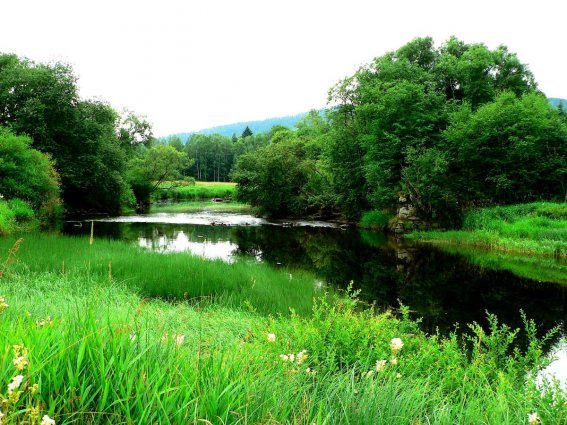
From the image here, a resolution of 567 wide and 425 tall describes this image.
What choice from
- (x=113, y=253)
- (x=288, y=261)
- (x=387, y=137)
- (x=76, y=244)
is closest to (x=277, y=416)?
(x=113, y=253)

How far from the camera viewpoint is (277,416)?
222 centimetres

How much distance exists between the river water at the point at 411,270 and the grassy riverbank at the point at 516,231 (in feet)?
4.18

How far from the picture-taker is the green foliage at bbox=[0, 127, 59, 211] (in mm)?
22938

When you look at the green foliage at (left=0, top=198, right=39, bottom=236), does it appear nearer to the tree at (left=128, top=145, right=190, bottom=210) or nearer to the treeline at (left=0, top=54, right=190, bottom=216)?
the treeline at (left=0, top=54, right=190, bottom=216)

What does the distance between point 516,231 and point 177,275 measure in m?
17.8

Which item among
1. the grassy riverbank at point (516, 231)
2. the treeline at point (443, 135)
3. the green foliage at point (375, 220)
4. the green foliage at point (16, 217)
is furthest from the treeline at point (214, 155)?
the grassy riverbank at point (516, 231)

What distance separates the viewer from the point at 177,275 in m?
9.60

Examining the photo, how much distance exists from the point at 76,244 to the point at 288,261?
7.77 m

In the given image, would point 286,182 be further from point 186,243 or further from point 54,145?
point 186,243

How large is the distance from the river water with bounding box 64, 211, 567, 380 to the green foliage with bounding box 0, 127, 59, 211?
5.22 m

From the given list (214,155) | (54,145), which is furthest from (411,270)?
(214,155)

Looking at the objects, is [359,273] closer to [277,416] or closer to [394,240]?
[394,240]

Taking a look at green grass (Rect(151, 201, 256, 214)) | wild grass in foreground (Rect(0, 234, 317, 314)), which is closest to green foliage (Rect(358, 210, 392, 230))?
green grass (Rect(151, 201, 256, 214))

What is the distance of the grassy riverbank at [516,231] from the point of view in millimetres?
17953
